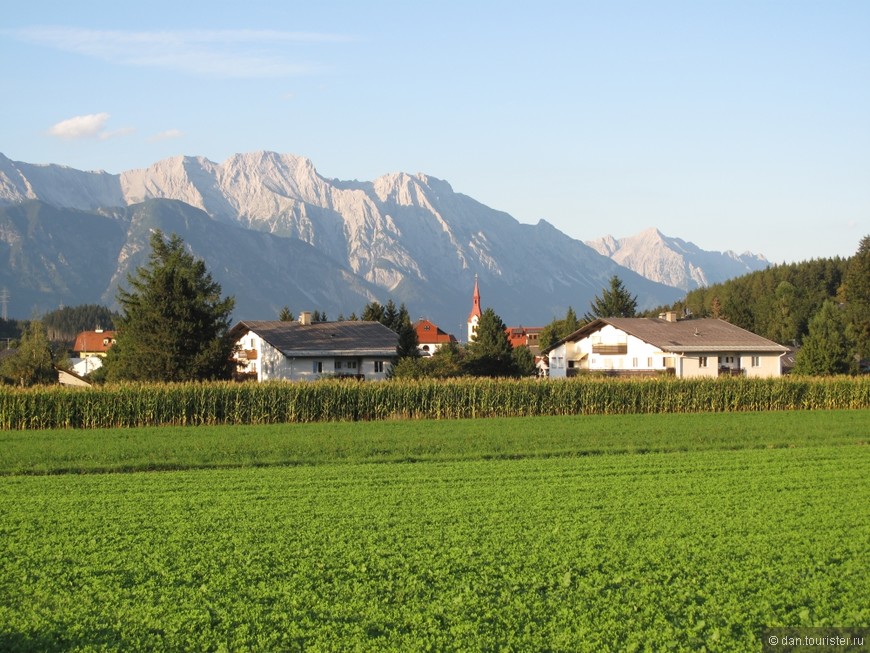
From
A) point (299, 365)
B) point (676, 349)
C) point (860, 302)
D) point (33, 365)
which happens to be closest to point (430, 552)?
point (299, 365)

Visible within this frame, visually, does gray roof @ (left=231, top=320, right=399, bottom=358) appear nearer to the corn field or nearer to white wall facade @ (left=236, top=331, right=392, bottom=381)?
white wall facade @ (left=236, top=331, right=392, bottom=381)

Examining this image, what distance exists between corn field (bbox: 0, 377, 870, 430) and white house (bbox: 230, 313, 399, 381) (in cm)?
2380

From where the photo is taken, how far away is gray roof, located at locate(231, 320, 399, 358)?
7216 cm

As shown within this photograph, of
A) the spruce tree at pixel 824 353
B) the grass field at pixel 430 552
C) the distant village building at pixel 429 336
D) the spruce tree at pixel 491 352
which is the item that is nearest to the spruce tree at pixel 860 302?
the spruce tree at pixel 824 353

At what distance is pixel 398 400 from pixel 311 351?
2538cm

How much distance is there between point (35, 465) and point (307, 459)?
758 cm

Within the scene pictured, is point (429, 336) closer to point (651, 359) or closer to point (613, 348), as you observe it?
point (613, 348)

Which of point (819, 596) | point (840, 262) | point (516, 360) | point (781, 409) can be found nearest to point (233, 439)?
point (819, 596)

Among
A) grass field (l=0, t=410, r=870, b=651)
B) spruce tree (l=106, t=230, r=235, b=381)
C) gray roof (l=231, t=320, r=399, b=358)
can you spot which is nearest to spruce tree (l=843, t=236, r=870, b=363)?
gray roof (l=231, t=320, r=399, b=358)

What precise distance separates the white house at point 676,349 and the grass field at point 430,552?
43.1 meters

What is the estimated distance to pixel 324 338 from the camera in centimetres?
7444

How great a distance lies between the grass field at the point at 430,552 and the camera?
11.1 m

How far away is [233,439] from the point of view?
1400 inches

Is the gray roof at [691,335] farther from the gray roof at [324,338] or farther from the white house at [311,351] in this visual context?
the white house at [311,351]
